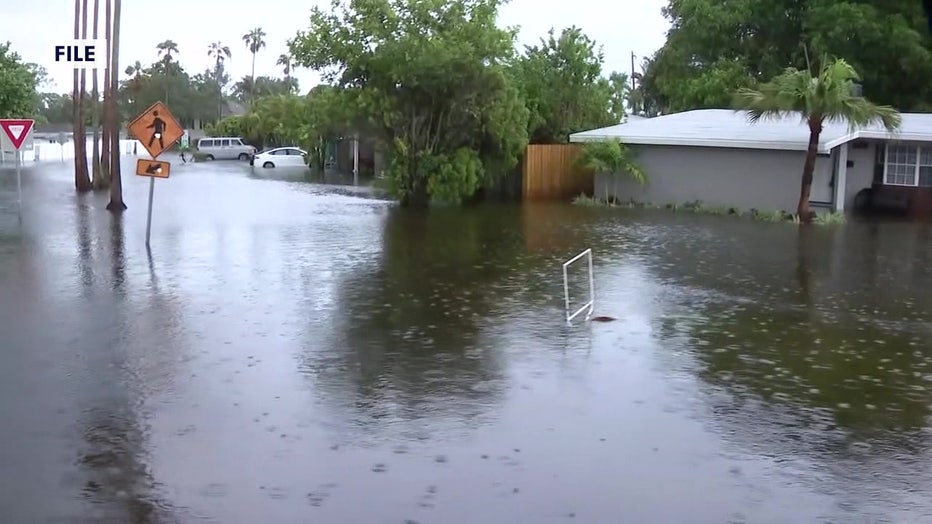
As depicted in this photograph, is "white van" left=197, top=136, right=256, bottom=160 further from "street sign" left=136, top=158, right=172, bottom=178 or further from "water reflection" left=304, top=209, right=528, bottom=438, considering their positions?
"water reflection" left=304, top=209, right=528, bottom=438

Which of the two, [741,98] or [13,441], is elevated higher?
[741,98]

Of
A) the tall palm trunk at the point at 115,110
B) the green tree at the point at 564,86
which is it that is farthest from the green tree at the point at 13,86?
the green tree at the point at 564,86

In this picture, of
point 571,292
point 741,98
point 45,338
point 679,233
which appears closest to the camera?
point 45,338

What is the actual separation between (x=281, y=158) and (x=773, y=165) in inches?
1387

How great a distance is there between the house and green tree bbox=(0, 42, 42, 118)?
19601mm

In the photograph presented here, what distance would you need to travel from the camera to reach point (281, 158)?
59.7 m

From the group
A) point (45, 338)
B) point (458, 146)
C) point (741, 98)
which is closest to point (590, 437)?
point (45, 338)

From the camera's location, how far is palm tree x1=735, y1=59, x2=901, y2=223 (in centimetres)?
2570

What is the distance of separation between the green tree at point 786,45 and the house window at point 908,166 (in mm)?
9871

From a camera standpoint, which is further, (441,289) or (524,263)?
(524,263)

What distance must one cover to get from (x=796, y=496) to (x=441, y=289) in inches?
339

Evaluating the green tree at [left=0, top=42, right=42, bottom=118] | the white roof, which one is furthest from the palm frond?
the green tree at [left=0, top=42, right=42, bottom=118]

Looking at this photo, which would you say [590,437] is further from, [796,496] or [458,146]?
[458,146]

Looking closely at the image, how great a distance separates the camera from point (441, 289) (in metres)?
14.9
